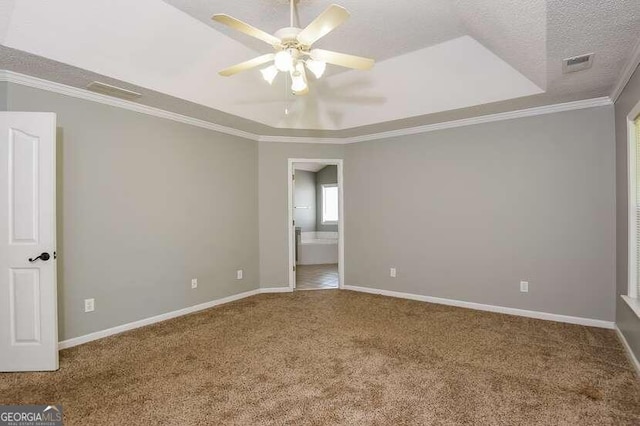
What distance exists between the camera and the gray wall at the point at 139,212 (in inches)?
126

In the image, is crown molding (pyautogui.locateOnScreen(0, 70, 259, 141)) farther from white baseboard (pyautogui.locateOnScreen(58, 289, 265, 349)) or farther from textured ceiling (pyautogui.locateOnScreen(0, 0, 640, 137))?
white baseboard (pyautogui.locateOnScreen(58, 289, 265, 349))

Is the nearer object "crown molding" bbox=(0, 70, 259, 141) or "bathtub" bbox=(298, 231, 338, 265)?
"crown molding" bbox=(0, 70, 259, 141)

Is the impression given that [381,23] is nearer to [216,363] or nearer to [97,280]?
[216,363]

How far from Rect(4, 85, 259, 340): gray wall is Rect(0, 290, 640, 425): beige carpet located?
462mm

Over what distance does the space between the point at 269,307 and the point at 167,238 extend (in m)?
1.55

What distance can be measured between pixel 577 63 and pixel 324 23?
7.24 ft

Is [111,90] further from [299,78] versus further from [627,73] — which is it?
[627,73]

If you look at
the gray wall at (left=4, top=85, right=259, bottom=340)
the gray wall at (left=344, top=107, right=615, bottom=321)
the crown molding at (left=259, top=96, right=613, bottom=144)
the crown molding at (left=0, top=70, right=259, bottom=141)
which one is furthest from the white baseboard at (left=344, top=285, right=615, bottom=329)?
the crown molding at (left=0, top=70, right=259, bottom=141)

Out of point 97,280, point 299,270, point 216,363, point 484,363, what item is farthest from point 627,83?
point 299,270

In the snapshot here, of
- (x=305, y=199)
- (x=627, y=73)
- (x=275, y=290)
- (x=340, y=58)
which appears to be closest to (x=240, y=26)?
(x=340, y=58)

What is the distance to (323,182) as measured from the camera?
31.3ft

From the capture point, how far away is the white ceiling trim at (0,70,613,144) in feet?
9.78

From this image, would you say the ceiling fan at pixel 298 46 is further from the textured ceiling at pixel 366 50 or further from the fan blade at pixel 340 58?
the textured ceiling at pixel 366 50

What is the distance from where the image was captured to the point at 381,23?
2967 mm
